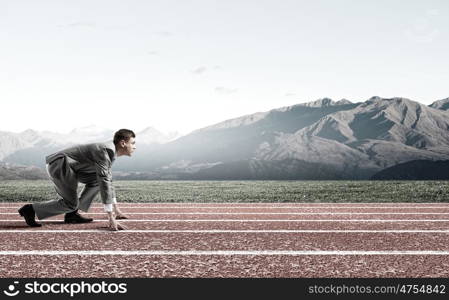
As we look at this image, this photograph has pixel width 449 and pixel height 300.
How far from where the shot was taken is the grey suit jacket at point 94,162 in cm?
900

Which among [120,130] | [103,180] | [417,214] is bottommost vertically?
[417,214]

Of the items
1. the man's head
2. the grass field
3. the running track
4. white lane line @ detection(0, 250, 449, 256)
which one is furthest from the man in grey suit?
the grass field

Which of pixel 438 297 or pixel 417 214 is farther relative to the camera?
pixel 417 214

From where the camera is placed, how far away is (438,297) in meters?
4.89

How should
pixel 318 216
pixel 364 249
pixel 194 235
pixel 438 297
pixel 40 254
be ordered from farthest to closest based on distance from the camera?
pixel 318 216 < pixel 194 235 < pixel 364 249 < pixel 40 254 < pixel 438 297

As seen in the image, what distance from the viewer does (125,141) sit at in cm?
907

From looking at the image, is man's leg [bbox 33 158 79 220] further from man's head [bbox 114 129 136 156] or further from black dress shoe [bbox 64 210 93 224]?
man's head [bbox 114 129 136 156]

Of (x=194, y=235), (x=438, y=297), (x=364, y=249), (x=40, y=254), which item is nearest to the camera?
(x=438, y=297)

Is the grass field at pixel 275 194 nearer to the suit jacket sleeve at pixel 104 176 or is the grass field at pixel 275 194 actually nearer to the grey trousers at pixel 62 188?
the grey trousers at pixel 62 188

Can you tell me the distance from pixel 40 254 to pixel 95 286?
2107mm

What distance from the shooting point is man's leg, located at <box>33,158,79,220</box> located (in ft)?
30.7

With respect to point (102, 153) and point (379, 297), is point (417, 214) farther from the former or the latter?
point (379, 297)

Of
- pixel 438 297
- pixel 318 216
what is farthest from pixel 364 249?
pixel 318 216

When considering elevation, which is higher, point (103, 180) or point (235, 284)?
point (103, 180)
